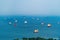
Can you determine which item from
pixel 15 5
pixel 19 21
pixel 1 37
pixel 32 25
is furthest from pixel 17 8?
pixel 1 37

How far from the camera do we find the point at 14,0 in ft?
3.93

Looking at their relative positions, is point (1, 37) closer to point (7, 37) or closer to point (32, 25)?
point (7, 37)

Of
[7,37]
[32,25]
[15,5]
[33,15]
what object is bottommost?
[7,37]

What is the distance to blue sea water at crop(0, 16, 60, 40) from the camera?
1189mm

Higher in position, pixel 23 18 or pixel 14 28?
pixel 23 18

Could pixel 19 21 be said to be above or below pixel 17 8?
below

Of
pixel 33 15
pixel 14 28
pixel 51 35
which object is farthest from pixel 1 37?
pixel 51 35

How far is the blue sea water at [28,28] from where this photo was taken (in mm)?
1189

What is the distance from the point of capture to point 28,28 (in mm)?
1198

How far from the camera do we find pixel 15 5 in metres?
1.20

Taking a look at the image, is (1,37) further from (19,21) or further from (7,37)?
(19,21)

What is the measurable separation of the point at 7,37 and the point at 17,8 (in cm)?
32

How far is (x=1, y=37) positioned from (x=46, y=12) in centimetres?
54

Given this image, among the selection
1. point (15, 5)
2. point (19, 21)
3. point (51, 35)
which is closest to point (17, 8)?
point (15, 5)
